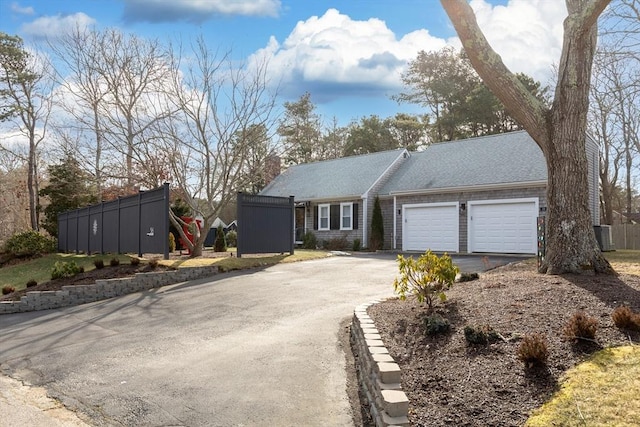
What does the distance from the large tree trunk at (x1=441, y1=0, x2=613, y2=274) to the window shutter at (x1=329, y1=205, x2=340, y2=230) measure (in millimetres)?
15922

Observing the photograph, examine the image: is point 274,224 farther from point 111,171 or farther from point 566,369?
point 566,369

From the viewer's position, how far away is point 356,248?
2127 cm

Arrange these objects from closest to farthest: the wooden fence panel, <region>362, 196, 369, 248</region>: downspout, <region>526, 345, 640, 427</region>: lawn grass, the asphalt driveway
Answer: <region>526, 345, 640, 427</region>: lawn grass < the asphalt driveway < <region>362, 196, 369, 248</region>: downspout < the wooden fence panel

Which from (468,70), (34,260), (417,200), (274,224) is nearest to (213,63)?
(274,224)

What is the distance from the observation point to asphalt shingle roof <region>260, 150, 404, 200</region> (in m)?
23.2

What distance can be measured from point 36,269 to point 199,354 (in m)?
15.4

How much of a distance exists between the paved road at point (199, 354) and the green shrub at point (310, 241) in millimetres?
13025

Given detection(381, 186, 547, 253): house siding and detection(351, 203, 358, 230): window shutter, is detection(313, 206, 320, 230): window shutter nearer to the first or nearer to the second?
detection(351, 203, 358, 230): window shutter

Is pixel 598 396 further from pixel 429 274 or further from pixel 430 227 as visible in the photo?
pixel 430 227

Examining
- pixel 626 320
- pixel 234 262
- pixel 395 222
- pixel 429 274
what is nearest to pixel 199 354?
pixel 429 274

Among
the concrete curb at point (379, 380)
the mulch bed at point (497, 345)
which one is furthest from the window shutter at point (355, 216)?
the concrete curb at point (379, 380)

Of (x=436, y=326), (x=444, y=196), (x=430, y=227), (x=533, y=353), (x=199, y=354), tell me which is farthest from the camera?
(x=430, y=227)

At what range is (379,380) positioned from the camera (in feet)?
12.6

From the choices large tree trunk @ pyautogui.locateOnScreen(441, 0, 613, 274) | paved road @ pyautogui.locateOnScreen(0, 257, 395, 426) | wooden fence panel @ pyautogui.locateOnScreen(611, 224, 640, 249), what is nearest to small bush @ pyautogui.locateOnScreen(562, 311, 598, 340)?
paved road @ pyautogui.locateOnScreen(0, 257, 395, 426)
